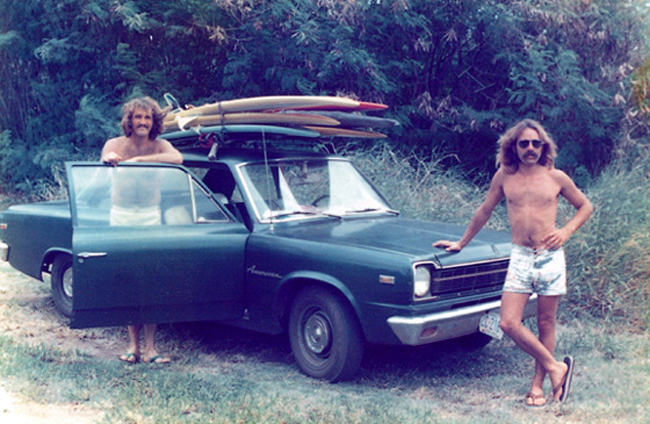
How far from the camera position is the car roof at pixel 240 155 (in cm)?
573

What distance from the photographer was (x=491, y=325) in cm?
468

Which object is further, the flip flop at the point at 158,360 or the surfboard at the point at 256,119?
the surfboard at the point at 256,119

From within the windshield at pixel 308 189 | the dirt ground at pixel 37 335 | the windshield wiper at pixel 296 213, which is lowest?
the dirt ground at pixel 37 335

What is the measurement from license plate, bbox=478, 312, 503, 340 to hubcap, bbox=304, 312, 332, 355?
1.04 m

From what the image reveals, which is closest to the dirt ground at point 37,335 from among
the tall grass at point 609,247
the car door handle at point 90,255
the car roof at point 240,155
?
the car door handle at point 90,255

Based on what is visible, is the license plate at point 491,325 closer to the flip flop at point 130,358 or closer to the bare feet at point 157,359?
the bare feet at point 157,359

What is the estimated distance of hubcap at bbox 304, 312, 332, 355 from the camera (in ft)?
16.0

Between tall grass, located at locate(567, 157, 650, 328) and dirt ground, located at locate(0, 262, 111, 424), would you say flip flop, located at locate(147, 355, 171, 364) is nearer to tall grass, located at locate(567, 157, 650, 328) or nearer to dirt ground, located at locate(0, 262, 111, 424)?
dirt ground, located at locate(0, 262, 111, 424)

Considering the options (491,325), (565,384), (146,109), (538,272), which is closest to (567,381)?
(565,384)

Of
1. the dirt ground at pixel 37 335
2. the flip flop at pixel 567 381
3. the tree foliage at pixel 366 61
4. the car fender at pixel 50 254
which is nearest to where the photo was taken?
the dirt ground at pixel 37 335

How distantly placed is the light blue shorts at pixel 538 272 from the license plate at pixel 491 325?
409 millimetres

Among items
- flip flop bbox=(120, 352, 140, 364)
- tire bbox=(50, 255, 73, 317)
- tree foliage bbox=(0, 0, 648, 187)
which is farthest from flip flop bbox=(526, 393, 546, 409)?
tree foliage bbox=(0, 0, 648, 187)

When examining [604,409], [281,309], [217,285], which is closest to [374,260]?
[281,309]

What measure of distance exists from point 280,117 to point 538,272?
2405 millimetres
